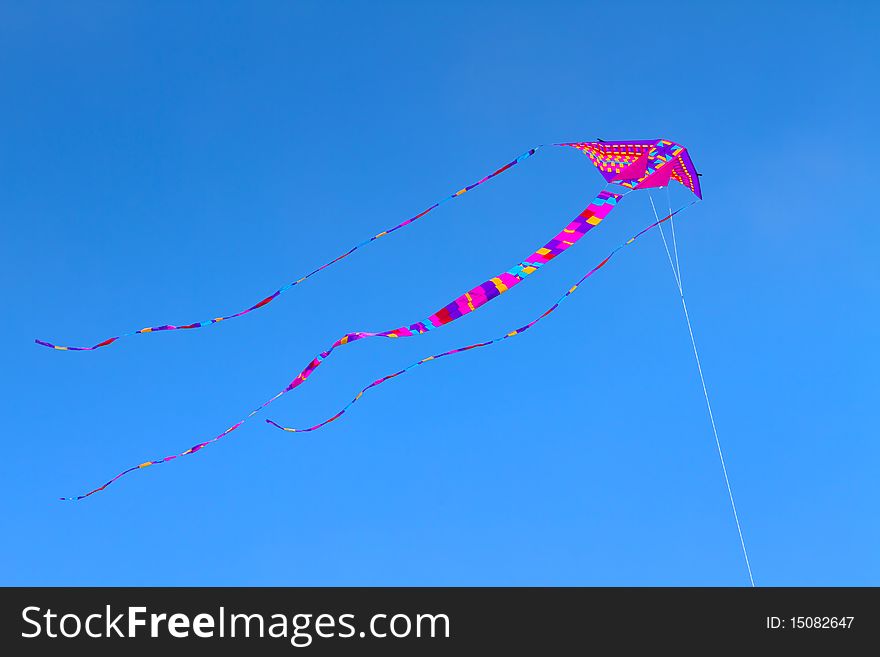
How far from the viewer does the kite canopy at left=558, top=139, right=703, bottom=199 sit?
892 cm

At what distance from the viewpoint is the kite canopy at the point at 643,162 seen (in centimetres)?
892

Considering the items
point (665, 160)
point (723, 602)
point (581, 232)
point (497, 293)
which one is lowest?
point (723, 602)

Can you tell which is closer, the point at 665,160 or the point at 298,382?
the point at 298,382

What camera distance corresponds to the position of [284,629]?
233 inches

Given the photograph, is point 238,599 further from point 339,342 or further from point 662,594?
point 662,594

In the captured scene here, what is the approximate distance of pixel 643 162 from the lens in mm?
9055

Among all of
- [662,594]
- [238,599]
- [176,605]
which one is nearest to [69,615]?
[176,605]

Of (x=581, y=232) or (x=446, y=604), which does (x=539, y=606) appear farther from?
(x=581, y=232)

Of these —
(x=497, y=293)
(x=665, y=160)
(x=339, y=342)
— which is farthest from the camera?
(x=665, y=160)

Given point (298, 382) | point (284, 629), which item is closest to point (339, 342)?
point (298, 382)

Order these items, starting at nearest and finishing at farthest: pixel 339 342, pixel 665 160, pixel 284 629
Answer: pixel 284 629 → pixel 339 342 → pixel 665 160

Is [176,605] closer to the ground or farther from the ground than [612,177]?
closer to the ground

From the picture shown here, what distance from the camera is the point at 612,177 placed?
31.3ft

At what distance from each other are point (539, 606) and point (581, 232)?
3.69 m
